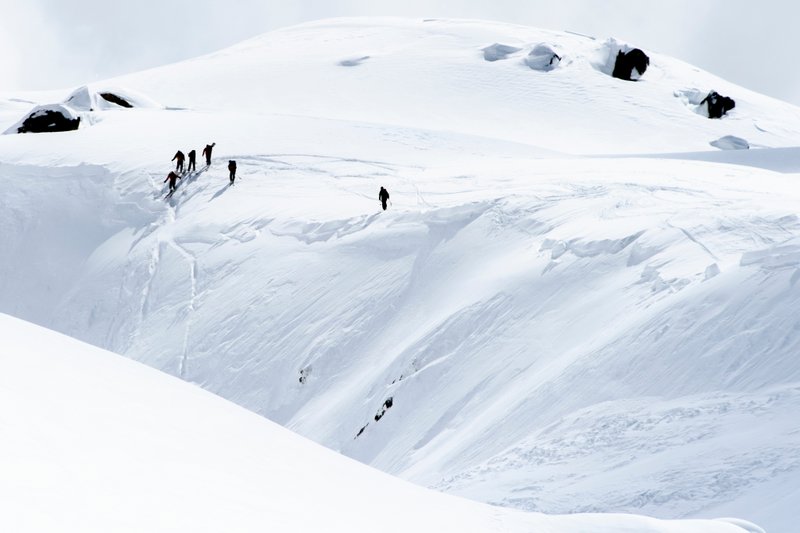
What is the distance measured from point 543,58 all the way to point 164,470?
189ft

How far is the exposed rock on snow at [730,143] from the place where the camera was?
177 ft

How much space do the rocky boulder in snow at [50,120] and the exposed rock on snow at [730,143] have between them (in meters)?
28.9

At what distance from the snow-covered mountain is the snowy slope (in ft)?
18.7

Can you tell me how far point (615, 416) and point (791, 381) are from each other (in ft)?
8.30

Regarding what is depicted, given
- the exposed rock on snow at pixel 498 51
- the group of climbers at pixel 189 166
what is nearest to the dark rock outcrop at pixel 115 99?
the group of climbers at pixel 189 166

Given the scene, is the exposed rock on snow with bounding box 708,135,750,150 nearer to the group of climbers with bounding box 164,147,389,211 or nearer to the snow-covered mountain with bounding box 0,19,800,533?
the snow-covered mountain with bounding box 0,19,800,533

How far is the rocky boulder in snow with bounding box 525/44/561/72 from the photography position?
202ft

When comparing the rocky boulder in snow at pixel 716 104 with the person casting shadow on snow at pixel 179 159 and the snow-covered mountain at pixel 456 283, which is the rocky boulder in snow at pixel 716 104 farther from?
the person casting shadow on snow at pixel 179 159

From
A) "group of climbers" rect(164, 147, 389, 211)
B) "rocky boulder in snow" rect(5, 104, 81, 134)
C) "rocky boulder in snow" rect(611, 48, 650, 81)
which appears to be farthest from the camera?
"rocky boulder in snow" rect(611, 48, 650, 81)

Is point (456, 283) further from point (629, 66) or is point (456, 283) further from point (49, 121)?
point (629, 66)

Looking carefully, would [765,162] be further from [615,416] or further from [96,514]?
[96,514]

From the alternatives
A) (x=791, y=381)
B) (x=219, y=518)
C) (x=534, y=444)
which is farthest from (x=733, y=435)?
(x=219, y=518)

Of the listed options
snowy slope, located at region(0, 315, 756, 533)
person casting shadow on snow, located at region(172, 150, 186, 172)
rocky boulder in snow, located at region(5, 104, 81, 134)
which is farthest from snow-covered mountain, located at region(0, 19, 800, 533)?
snowy slope, located at region(0, 315, 756, 533)

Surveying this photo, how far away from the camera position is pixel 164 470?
21.3 feet
